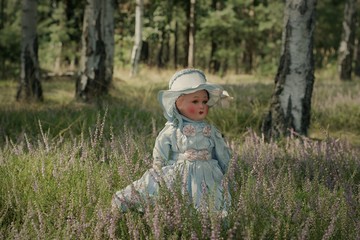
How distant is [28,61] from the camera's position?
32.8ft

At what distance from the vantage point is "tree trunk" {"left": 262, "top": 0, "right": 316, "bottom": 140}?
20.9 feet

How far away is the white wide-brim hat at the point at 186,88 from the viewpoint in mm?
3465

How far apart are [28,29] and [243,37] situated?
831 inches

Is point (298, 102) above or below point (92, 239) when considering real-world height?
above

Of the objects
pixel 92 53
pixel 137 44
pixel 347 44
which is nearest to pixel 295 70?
pixel 92 53

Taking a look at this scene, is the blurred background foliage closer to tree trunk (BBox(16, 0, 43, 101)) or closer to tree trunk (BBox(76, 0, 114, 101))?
tree trunk (BBox(16, 0, 43, 101))

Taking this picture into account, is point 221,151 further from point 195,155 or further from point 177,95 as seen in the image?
point 177,95

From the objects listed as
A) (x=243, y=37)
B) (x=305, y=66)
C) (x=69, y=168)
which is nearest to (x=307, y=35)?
(x=305, y=66)

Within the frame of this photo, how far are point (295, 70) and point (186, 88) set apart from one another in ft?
11.0

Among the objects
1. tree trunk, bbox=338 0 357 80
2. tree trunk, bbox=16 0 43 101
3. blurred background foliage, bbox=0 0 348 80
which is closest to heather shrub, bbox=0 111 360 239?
tree trunk, bbox=16 0 43 101

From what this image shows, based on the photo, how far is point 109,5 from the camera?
44.8ft

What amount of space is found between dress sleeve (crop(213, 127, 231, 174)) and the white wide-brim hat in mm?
252

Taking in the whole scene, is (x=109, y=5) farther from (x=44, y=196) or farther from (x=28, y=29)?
(x=44, y=196)

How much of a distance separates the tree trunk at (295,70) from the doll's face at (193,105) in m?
2.99
